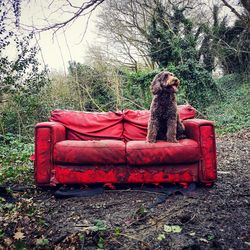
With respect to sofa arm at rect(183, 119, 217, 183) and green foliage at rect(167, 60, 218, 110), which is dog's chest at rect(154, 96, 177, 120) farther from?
green foliage at rect(167, 60, 218, 110)

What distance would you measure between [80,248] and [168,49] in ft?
38.9

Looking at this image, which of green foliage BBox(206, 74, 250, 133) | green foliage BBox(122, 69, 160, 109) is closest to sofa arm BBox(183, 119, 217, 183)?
green foliage BBox(206, 74, 250, 133)

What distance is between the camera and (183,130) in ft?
13.0

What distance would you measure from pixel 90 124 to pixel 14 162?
1.73 m

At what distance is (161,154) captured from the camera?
3504 millimetres

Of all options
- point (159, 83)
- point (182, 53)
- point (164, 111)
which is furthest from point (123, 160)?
point (182, 53)

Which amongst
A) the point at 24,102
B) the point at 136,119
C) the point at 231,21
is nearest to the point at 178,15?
the point at 231,21

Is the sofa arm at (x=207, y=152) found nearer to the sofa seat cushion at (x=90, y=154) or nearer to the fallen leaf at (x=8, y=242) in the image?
the sofa seat cushion at (x=90, y=154)

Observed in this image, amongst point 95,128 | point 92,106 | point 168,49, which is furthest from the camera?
point 168,49

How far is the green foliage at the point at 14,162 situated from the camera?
4133 millimetres

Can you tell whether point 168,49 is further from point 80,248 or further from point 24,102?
point 80,248

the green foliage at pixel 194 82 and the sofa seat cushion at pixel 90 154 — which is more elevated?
the green foliage at pixel 194 82

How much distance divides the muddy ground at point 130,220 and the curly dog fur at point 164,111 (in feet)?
2.59

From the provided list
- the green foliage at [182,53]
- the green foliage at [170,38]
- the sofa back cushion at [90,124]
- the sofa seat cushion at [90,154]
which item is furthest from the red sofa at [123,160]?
the green foliage at [170,38]
